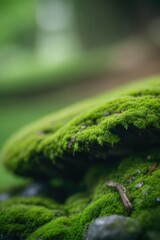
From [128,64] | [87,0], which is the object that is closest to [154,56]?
[128,64]

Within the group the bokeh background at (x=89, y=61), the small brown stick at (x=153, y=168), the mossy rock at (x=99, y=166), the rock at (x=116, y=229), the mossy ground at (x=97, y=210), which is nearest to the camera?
the rock at (x=116, y=229)

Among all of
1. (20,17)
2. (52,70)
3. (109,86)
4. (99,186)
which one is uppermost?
(20,17)

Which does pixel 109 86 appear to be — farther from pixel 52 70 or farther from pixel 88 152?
pixel 88 152

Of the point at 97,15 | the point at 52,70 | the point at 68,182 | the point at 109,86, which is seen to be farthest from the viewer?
the point at 97,15

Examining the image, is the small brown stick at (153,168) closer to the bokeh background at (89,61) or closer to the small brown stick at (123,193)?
the small brown stick at (123,193)

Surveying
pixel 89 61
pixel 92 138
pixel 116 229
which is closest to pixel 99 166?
→ pixel 92 138

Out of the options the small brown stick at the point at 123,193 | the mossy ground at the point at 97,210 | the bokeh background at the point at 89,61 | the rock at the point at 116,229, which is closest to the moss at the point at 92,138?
the mossy ground at the point at 97,210
